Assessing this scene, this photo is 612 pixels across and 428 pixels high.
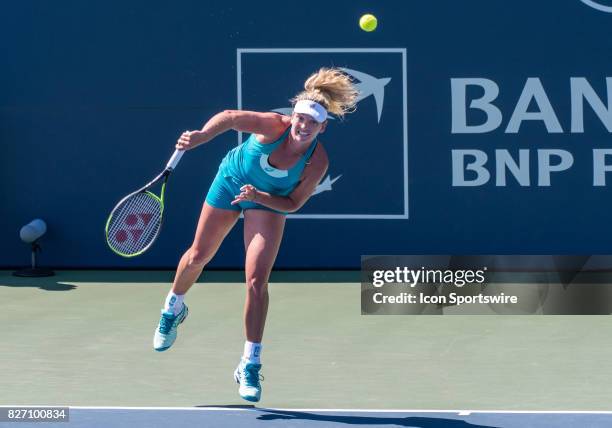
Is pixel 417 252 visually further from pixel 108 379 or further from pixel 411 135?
pixel 108 379

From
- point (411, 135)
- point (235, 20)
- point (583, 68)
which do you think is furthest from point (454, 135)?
point (235, 20)

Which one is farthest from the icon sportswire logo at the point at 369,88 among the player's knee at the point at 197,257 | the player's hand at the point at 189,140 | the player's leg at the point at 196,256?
the player's hand at the point at 189,140

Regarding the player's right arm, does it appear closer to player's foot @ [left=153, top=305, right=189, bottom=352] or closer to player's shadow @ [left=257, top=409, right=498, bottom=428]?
player's foot @ [left=153, top=305, right=189, bottom=352]

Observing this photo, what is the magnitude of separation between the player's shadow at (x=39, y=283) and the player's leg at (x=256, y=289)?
141 inches

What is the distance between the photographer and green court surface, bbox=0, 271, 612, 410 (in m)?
6.63

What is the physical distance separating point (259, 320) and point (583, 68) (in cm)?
459

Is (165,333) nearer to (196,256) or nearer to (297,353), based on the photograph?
(196,256)

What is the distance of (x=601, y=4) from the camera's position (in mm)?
10062

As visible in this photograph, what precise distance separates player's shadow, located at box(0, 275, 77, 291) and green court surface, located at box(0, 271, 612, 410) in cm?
3

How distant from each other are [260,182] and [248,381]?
38.9 inches

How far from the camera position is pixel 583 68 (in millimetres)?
10102

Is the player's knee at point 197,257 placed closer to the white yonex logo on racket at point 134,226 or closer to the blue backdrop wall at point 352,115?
the white yonex logo on racket at point 134,226

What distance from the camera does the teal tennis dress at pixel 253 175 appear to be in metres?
6.59

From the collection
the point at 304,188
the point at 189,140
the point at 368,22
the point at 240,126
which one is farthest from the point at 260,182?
the point at 368,22
